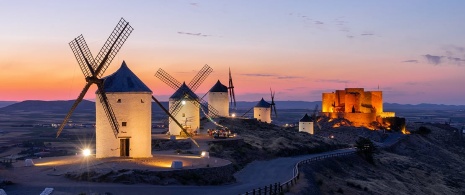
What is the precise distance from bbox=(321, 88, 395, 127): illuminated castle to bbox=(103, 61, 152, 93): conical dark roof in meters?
63.1

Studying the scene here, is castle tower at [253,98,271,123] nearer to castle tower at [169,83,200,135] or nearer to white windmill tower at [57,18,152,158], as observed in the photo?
castle tower at [169,83,200,135]

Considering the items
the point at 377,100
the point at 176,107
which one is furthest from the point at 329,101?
the point at 176,107

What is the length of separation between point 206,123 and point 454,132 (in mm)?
67126

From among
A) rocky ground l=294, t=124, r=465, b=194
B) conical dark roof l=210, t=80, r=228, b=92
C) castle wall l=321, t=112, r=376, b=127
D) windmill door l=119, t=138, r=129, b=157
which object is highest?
conical dark roof l=210, t=80, r=228, b=92

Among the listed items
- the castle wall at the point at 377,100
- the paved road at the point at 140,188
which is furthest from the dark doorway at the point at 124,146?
the castle wall at the point at 377,100

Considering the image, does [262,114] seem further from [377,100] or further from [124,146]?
[124,146]

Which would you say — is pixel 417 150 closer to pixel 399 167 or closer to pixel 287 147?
pixel 399 167

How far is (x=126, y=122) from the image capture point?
132ft

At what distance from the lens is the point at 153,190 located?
30.2m

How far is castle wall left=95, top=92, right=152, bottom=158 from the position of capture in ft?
132

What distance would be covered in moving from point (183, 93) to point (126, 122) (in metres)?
24.2

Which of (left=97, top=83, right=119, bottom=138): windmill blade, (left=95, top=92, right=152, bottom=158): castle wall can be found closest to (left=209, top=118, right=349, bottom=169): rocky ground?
(left=95, top=92, right=152, bottom=158): castle wall

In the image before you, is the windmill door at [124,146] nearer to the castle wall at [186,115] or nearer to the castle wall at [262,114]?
the castle wall at [186,115]

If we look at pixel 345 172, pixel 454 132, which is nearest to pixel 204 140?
pixel 345 172
